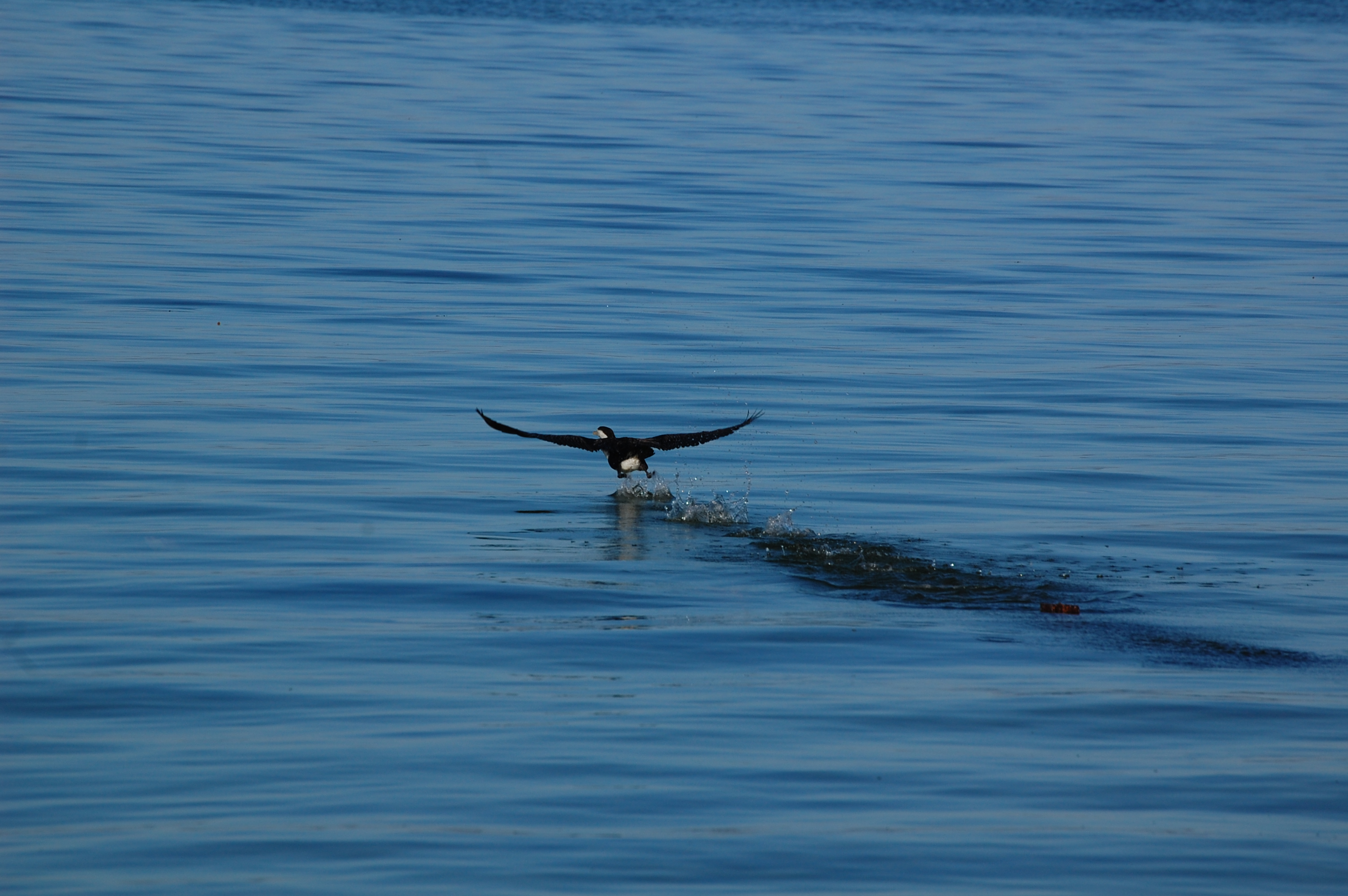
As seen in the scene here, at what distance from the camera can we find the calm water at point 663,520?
7652 mm

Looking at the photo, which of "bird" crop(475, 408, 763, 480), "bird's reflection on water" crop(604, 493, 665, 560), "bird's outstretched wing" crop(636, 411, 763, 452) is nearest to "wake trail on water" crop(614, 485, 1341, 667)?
"bird's reflection on water" crop(604, 493, 665, 560)

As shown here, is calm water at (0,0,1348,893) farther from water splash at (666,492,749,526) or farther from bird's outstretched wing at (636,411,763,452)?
bird's outstretched wing at (636,411,763,452)

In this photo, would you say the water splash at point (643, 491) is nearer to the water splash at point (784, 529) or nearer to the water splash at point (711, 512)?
the water splash at point (711, 512)

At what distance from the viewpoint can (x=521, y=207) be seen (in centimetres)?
2664

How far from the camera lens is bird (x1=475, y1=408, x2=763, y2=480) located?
12.5m

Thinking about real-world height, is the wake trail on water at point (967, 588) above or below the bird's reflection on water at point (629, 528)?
above

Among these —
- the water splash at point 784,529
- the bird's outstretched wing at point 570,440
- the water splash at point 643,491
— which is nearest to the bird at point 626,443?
the bird's outstretched wing at point 570,440

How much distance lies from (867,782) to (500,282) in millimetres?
14029

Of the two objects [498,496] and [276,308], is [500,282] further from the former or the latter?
[498,496]

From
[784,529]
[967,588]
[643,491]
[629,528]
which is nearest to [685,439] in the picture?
[629,528]

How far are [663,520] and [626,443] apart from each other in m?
0.58

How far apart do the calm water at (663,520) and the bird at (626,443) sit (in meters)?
0.34

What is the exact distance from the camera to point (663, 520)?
43.1ft

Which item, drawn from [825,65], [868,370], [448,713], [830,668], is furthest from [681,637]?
[825,65]
